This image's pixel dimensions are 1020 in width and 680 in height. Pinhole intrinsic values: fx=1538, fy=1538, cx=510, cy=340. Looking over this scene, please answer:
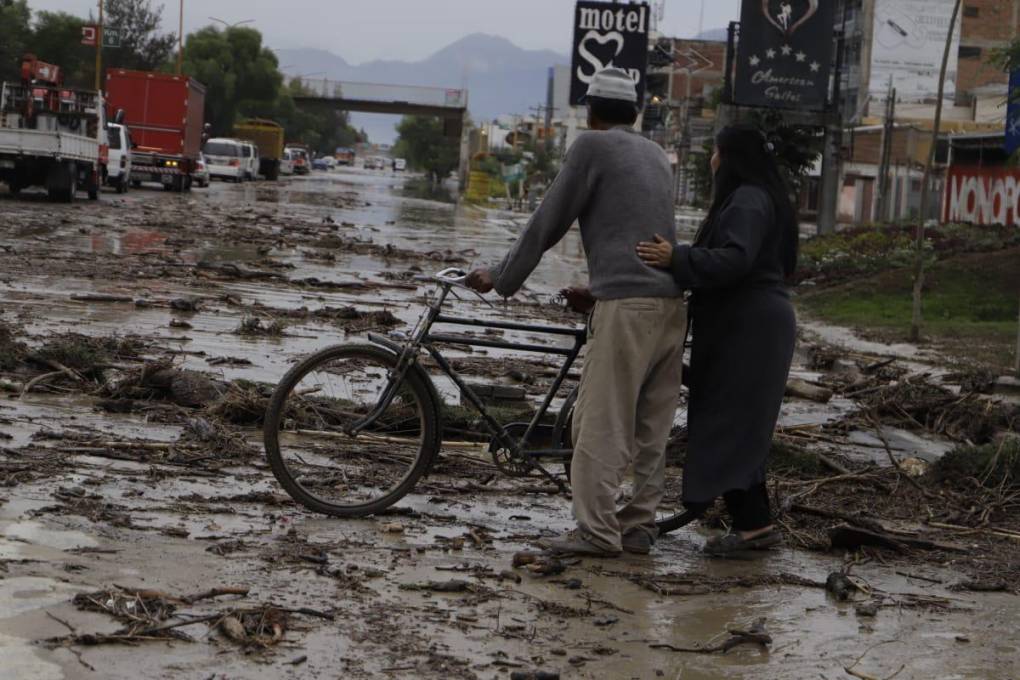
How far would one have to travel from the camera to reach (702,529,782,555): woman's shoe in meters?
6.49

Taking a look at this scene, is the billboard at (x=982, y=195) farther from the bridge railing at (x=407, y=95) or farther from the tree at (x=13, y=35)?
the bridge railing at (x=407, y=95)

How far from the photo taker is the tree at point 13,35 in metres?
69.2

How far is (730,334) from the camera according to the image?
20.9 feet

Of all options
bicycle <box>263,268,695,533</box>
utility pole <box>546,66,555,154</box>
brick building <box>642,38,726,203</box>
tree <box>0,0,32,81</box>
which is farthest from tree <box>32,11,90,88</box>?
bicycle <box>263,268,695,533</box>

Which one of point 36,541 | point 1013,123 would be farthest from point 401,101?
point 36,541

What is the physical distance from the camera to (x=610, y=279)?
622 cm

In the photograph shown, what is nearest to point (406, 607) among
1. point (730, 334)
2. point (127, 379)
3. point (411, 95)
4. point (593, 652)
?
point (593, 652)

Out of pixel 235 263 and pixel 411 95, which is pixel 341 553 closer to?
pixel 235 263

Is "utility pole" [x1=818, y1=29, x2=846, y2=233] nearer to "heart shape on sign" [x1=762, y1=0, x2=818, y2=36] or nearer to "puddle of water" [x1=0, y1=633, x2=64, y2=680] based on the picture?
"heart shape on sign" [x1=762, y1=0, x2=818, y2=36]

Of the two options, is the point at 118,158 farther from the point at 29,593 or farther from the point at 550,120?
the point at 550,120

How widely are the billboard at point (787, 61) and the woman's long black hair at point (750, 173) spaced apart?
2225 centimetres

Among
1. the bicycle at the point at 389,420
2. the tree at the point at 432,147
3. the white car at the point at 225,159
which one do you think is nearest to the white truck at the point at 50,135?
the bicycle at the point at 389,420

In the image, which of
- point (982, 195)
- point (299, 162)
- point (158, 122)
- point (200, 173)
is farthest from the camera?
point (299, 162)

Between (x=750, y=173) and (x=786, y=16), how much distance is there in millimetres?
24049
